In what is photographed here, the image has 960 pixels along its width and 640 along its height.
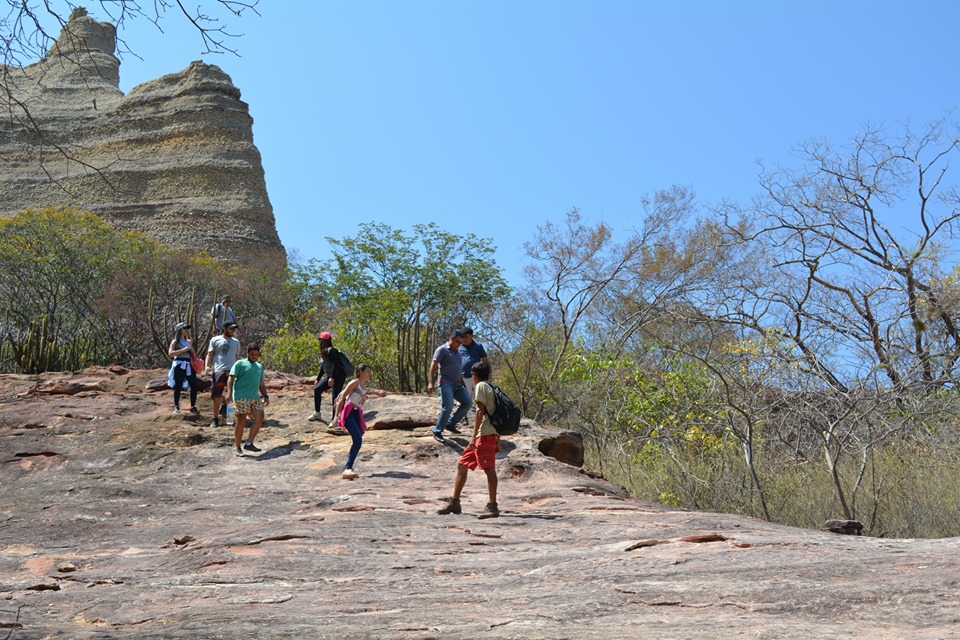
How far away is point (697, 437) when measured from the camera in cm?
1261

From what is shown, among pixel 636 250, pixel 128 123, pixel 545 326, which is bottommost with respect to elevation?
pixel 545 326

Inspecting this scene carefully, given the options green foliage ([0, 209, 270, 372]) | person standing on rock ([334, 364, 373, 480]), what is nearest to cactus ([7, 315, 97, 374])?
green foliage ([0, 209, 270, 372])

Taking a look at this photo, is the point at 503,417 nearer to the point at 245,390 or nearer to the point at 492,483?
the point at 492,483

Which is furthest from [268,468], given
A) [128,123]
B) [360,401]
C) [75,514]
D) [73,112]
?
[73,112]

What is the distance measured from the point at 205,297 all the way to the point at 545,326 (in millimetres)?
16580

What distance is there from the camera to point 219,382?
13.9 metres

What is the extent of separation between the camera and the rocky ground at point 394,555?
4699mm

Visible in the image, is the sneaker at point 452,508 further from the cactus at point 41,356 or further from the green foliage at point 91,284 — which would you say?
the green foliage at point 91,284

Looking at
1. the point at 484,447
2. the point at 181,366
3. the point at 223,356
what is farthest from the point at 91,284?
the point at 484,447

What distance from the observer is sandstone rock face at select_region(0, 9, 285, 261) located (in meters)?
58.4

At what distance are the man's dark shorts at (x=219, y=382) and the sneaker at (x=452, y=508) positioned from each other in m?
5.99

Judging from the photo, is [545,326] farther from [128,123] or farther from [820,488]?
[128,123]

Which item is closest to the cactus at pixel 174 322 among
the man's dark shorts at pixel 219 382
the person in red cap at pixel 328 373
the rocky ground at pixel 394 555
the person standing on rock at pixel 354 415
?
the man's dark shorts at pixel 219 382

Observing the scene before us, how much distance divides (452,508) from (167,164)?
192 feet
